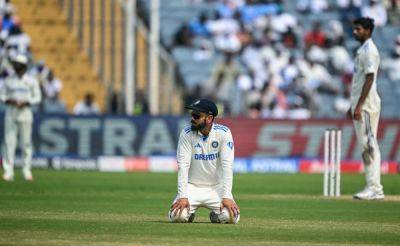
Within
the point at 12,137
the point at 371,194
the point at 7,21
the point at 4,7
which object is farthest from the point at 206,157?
the point at 4,7

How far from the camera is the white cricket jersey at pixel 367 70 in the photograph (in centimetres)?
1433

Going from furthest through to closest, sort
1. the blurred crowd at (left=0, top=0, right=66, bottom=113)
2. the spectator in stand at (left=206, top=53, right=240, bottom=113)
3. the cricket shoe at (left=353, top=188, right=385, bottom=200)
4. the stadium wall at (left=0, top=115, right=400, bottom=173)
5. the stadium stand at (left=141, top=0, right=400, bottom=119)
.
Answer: the stadium stand at (left=141, top=0, right=400, bottom=119)
the spectator in stand at (left=206, top=53, right=240, bottom=113)
the blurred crowd at (left=0, top=0, right=66, bottom=113)
the stadium wall at (left=0, top=115, right=400, bottom=173)
the cricket shoe at (left=353, top=188, right=385, bottom=200)

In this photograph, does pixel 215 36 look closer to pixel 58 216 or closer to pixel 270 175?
pixel 270 175

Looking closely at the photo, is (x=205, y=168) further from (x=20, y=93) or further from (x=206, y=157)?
(x=20, y=93)

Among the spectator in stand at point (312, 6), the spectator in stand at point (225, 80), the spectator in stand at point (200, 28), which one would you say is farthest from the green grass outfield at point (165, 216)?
the spectator in stand at point (312, 6)

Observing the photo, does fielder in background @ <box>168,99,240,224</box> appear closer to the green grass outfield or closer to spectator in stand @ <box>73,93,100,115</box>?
A: the green grass outfield

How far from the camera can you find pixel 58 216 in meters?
11.5

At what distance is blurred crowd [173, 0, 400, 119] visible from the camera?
87.3ft

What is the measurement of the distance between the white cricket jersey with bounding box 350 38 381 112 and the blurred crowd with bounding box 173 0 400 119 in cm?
1110

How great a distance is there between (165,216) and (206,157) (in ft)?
4.28

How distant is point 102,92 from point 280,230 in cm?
1821

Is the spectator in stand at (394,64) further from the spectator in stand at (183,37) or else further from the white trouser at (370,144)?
the white trouser at (370,144)

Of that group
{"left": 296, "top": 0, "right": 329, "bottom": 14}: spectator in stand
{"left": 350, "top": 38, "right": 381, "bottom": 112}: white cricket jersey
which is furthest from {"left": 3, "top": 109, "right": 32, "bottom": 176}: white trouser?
{"left": 296, "top": 0, "right": 329, "bottom": 14}: spectator in stand

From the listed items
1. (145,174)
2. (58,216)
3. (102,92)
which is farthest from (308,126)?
(58,216)
